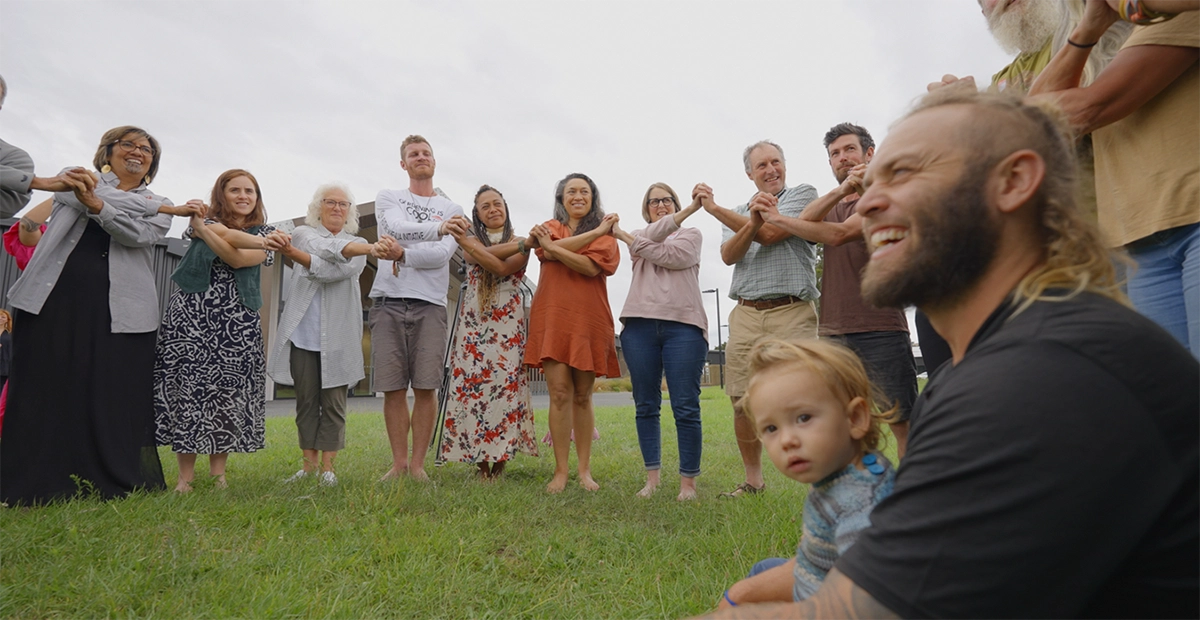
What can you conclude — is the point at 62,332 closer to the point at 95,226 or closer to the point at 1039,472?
the point at 95,226

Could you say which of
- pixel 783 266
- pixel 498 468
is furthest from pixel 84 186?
pixel 783 266

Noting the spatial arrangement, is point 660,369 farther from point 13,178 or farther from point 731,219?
point 13,178

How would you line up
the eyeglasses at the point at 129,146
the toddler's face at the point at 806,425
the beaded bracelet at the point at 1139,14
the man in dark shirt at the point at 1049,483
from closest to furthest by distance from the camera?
the man in dark shirt at the point at 1049,483 → the toddler's face at the point at 806,425 → the beaded bracelet at the point at 1139,14 → the eyeglasses at the point at 129,146

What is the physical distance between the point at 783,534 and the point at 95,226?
14.0 feet

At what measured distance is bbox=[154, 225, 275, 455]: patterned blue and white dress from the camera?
4.40m

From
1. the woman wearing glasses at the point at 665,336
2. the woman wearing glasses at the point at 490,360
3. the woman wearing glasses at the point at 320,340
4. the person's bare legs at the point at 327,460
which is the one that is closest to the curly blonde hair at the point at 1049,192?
the woman wearing glasses at the point at 665,336

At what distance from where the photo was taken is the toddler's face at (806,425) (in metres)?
1.69

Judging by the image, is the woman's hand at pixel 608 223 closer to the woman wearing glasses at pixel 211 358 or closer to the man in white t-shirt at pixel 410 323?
the man in white t-shirt at pixel 410 323

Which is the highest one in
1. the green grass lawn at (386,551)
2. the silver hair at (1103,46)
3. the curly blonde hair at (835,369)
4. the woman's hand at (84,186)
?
the silver hair at (1103,46)

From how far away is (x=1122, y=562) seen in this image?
100 centimetres

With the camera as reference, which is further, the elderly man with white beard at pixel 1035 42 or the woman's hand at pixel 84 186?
the woman's hand at pixel 84 186

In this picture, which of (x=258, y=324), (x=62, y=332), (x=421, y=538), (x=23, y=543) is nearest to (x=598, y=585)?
(x=421, y=538)

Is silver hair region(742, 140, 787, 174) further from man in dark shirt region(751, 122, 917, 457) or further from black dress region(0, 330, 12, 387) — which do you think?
black dress region(0, 330, 12, 387)

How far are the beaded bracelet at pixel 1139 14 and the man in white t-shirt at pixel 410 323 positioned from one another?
3894 mm
